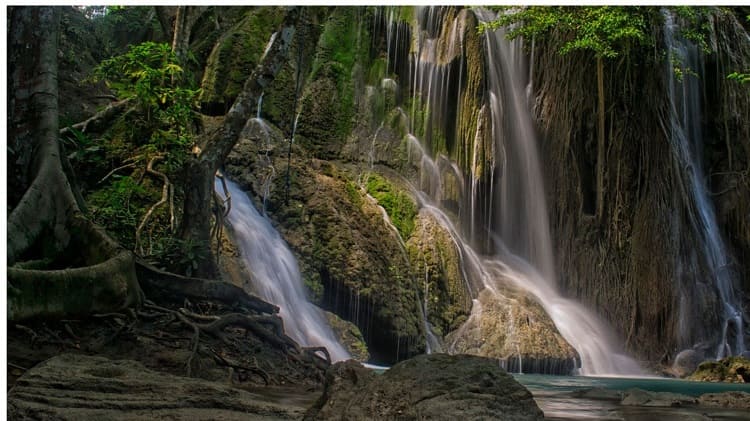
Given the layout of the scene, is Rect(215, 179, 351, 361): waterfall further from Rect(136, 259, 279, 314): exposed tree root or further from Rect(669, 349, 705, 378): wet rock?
Rect(669, 349, 705, 378): wet rock

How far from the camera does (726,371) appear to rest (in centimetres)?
665

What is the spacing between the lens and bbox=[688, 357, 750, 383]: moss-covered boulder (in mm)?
6488

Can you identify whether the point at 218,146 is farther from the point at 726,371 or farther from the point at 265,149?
the point at 726,371

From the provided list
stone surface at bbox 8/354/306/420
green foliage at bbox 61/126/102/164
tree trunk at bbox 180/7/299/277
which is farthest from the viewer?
green foliage at bbox 61/126/102/164

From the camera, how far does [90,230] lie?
385cm

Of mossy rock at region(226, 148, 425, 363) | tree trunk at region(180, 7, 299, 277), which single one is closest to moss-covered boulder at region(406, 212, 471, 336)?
mossy rock at region(226, 148, 425, 363)

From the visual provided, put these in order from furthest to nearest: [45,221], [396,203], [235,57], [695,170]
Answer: [695,170] → [235,57] → [396,203] → [45,221]

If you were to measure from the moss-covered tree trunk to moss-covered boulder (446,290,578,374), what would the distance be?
4055 mm

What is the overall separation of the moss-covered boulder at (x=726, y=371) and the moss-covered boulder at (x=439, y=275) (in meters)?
2.64

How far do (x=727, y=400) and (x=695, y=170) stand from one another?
7007 mm

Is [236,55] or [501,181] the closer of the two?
[236,55]

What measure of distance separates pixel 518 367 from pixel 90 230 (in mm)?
4460

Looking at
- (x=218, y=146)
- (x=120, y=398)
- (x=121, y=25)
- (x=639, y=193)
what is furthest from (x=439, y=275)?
(x=121, y=25)

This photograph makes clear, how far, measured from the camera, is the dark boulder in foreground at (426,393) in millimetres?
1979
